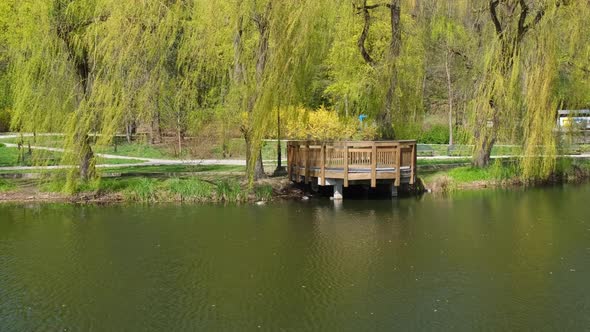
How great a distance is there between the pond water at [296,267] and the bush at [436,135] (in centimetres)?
1793

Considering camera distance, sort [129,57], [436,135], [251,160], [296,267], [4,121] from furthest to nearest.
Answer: [4,121], [436,135], [251,160], [129,57], [296,267]

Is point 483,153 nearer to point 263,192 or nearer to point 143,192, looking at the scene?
point 263,192

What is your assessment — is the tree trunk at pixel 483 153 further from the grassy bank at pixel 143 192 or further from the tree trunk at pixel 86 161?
the tree trunk at pixel 86 161

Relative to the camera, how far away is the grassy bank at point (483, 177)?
2373 cm

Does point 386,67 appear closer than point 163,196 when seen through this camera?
No

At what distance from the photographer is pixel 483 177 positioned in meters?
24.4

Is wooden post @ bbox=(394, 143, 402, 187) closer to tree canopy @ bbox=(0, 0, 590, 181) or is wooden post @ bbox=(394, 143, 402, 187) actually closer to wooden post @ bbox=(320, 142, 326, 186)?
wooden post @ bbox=(320, 142, 326, 186)

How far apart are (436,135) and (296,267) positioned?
26703mm

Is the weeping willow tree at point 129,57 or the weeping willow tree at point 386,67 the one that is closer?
the weeping willow tree at point 129,57

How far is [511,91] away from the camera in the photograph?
71.2ft

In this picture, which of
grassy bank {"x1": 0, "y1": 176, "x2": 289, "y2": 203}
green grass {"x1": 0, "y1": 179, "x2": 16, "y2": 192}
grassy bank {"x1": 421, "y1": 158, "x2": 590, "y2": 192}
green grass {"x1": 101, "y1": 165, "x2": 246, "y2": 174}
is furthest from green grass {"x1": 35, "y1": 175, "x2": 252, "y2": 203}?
grassy bank {"x1": 421, "y1": 158, "x2": 590, "y2": 192}

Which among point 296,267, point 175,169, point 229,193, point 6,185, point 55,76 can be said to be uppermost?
point 55,76

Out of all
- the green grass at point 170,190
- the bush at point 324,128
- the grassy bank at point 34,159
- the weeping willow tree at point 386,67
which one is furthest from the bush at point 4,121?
the weeping willow tree at point 386,67

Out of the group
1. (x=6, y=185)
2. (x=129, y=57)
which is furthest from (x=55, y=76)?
(x=6, y=185)
